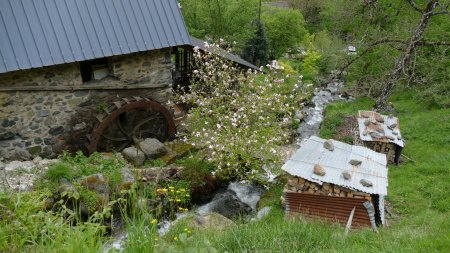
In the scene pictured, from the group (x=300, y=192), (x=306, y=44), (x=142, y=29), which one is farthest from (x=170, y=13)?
(x=306, y=44)

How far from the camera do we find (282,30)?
22.8 meters

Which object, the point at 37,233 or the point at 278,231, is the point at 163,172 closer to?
the point at 278,231

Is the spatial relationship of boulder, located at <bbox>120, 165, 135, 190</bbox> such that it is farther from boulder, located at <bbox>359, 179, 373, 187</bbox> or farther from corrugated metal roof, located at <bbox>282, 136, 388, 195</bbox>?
boulder, located at <bbox>359, 179, 373, 187</bbox>

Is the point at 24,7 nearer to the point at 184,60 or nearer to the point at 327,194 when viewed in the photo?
the point at 184,60

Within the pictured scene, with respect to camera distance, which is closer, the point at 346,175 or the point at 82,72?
the point at 346,175

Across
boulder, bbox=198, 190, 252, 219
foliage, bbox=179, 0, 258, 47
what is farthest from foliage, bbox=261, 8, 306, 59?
boulder, bbox=198, 190, 252, 219

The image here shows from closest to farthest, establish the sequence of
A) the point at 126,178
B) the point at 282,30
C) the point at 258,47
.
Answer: the point at 126,178 < the point at 258,47 < the point at 282,30

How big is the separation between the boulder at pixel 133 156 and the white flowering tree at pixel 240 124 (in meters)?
1.23

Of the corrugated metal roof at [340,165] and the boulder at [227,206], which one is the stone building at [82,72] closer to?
the boulder at [227,206]

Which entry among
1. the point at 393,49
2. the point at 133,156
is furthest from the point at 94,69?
the point at 393,49

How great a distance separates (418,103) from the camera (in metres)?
16.4

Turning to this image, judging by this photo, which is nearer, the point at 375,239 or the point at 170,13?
the point at 375,239

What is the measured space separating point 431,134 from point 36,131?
10688 millimetres

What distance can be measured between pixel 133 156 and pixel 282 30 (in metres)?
14.0
